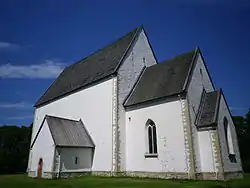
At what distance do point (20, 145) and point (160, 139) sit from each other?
52.2m

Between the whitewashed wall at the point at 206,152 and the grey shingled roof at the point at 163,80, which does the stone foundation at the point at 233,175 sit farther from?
the grey shingled roof at the point at 163,80

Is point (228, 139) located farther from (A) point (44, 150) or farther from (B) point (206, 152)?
(A) point (44, 150)

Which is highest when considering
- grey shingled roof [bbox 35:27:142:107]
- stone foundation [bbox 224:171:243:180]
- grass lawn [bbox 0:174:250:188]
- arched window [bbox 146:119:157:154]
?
grey shingled roof [bbox 35:27:142:107]

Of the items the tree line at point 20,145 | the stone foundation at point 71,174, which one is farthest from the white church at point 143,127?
the tree line at point 20,145

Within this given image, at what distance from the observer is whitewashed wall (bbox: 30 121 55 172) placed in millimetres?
20562

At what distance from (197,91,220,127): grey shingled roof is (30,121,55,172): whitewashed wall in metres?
13.4

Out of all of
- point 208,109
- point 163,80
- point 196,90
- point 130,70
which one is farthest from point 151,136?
point 130,70

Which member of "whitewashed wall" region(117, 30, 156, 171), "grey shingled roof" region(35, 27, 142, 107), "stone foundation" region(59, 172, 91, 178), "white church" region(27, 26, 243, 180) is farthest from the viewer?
"grey shingled roof" region(35, 27, 142, 107)

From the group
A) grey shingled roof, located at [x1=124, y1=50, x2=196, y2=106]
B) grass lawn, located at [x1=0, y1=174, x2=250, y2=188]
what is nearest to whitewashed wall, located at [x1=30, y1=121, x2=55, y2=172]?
grass lawn, located at [x1=0, y1=174, x2=250, y2=188]

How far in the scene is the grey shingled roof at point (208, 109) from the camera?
61.4 feet

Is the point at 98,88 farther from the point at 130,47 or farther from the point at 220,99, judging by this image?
the point at 220,99

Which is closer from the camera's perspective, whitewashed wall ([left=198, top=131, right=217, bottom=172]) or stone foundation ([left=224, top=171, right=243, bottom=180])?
stone foundation ([left=224, top=171, right=243, bottom=180])

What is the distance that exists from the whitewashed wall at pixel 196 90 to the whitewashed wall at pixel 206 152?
26cm

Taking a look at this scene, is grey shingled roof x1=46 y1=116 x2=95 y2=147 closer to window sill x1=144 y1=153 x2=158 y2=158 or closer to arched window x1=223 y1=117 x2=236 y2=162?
window sill x1=144 y1=153 x2=158 y2=158
